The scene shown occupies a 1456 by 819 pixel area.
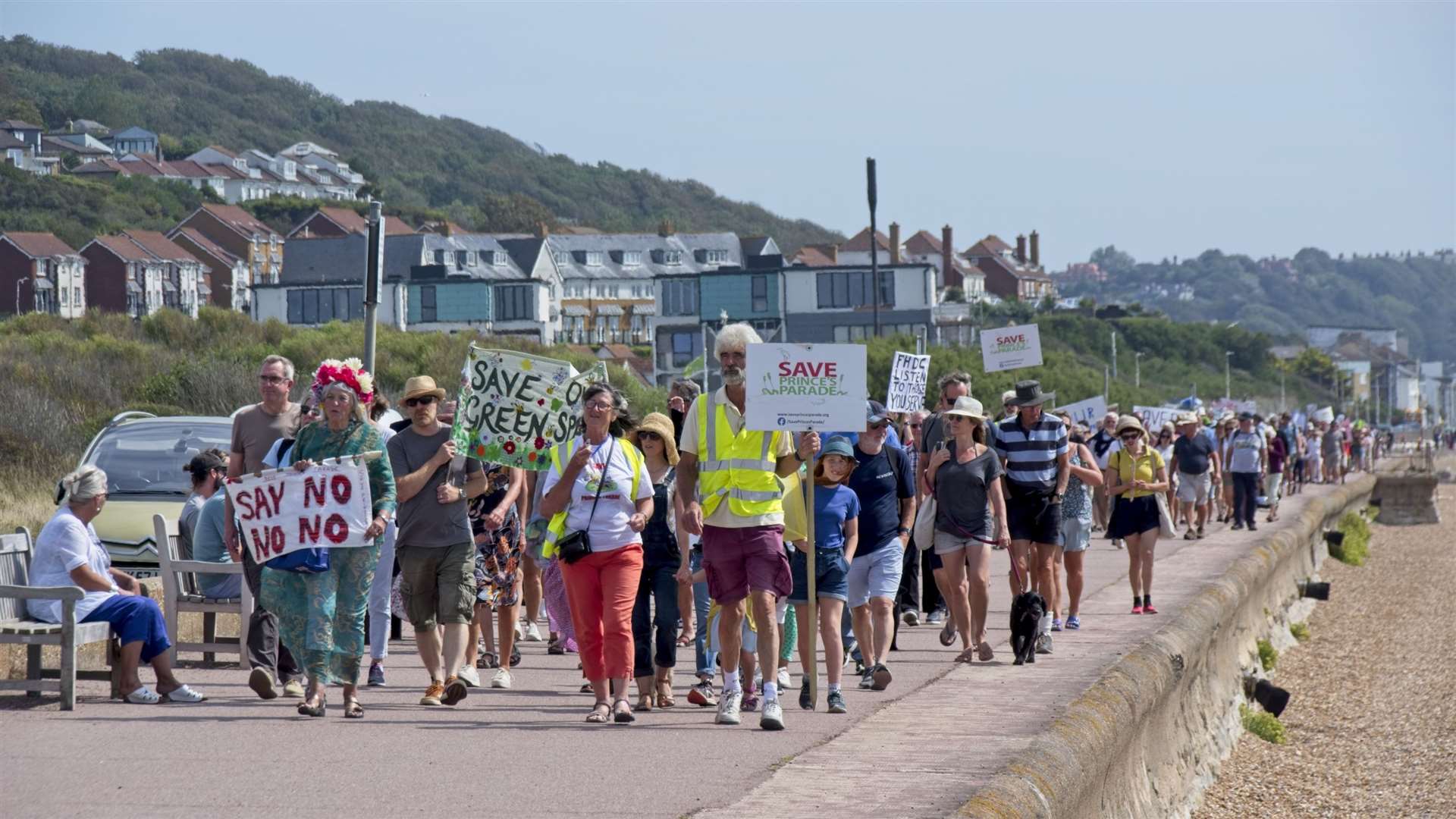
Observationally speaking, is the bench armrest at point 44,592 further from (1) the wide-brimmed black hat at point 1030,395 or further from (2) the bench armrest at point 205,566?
(1) the wide-brimmed black hat at point 1030,395

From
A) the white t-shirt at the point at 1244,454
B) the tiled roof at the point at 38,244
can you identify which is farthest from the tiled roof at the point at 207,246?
the white t-shirt at the point at 1244,454

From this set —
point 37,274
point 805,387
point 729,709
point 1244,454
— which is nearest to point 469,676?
point 729,709

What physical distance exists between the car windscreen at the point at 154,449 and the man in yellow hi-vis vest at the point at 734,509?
8.01 m

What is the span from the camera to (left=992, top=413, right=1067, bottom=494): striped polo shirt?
1384 centimetres

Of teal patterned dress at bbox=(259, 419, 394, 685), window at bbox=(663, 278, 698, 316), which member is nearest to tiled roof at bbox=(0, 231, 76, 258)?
window at bbox=(663, 278, 698, 316)

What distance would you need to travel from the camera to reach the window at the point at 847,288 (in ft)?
327

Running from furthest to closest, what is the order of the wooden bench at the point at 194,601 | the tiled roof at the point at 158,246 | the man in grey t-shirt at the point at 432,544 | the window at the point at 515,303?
the tiled roof at the point at 158,246 → the window at the point at 515,303 → the wooden bench at the point at 194,601 → the man in grey t-shirt at the point at 432,544

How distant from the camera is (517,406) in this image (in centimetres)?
1191

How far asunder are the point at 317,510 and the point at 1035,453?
18.3 ft

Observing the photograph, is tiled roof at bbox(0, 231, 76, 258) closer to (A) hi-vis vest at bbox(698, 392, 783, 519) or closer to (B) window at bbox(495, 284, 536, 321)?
(B) window at bbox(495, 284, 536, 321)

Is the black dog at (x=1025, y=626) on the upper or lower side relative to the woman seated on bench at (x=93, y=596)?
lower

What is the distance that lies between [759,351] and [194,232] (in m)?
152

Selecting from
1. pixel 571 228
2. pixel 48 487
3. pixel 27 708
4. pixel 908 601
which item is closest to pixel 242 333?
pixel 48 487

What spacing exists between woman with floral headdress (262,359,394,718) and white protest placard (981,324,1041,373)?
1143 cm
